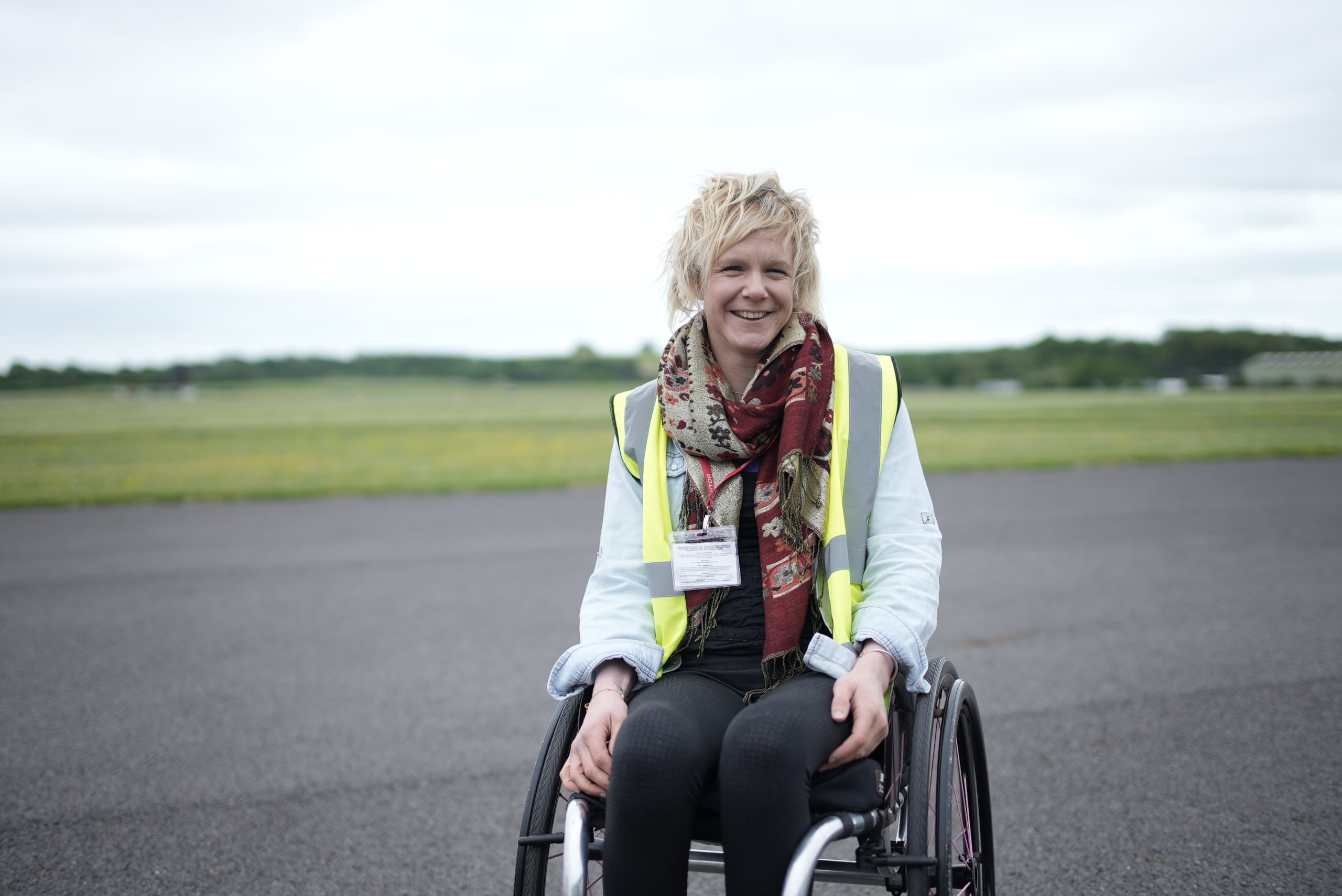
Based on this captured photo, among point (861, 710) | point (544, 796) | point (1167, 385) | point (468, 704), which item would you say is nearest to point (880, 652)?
point (861, 710)

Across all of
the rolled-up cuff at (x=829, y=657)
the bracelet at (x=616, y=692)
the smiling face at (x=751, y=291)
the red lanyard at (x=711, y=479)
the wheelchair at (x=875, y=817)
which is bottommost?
the wheelchair at (x=875, y=817)

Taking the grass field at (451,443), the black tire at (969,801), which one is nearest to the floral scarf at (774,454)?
the black tire at (969,801)

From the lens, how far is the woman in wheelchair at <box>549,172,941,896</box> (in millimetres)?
1891

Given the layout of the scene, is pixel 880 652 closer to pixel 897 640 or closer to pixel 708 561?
pixel 897 640

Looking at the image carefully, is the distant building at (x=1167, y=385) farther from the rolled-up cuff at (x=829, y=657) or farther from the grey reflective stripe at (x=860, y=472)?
the rolled-up cuff at (x=829, y=657)

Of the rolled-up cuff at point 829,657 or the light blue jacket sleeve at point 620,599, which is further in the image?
the light blue jacket sleeve at point 620,599

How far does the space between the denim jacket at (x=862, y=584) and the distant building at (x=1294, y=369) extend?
46858 millimetres

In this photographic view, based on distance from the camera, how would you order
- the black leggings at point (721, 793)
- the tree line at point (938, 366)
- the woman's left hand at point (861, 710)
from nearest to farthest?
the black leggings at point (721, 793) < the woman's left hand at point (861, 710) < the tree line at point (938, 366)

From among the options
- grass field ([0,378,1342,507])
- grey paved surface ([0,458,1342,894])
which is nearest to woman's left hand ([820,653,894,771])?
grey paved surface ([0,458,1342,894])

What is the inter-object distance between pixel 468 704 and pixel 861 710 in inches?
112

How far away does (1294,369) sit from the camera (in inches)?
2095

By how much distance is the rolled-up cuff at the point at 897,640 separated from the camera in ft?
6.36

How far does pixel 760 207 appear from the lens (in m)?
2.11

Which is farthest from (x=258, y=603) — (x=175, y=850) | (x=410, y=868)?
(x=410, y=868)
